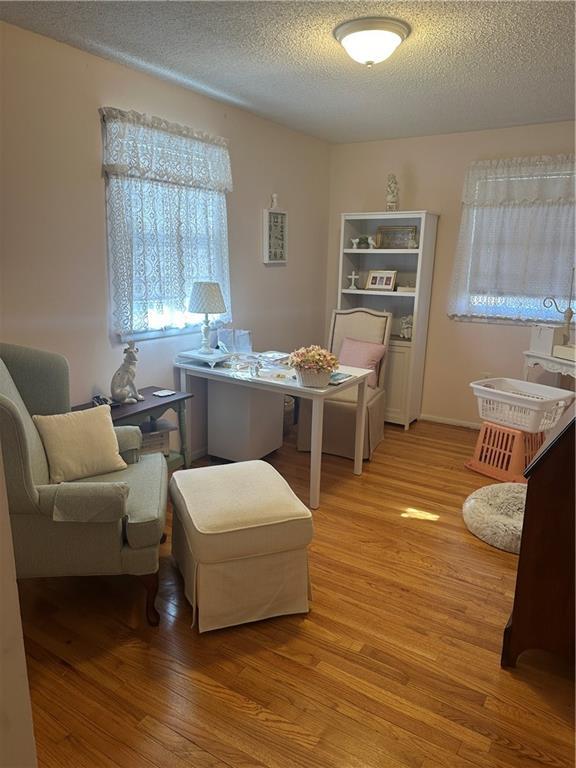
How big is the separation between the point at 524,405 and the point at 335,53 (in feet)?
7.79

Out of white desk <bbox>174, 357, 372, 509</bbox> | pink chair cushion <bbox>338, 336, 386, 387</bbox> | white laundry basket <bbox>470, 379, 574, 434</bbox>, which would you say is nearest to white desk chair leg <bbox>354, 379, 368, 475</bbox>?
white desk <bbox>174, 357, 372, 509</bbox>

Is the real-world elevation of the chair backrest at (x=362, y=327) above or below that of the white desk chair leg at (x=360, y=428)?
above

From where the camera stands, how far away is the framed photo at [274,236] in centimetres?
420

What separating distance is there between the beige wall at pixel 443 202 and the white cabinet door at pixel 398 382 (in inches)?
13.9

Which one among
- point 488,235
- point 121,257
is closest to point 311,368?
point 121,257

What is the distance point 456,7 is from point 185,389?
2.57 meters

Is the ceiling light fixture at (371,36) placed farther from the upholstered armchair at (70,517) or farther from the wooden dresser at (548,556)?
the upholstered armchair at (70,517)

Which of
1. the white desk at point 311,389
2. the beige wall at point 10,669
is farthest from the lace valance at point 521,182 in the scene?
the beige wall at point 10,669

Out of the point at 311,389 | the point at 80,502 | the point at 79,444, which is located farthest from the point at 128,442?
the point at 311,389

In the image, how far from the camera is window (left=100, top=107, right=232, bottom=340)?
3.00 meters

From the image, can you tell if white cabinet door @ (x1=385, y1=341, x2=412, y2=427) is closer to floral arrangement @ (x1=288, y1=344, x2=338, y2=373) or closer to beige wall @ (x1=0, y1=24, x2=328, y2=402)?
beige wall @ (x1=0, y1=24, x2=328, y2=402)

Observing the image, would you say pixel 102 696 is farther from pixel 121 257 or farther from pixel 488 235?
pixel 488 235

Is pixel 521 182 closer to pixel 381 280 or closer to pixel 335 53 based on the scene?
pixel 381 280

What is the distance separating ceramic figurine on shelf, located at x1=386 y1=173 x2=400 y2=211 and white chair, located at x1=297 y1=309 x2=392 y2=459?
38.7 inches
